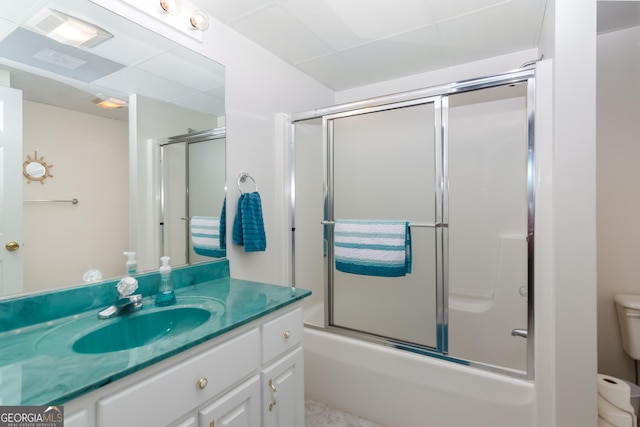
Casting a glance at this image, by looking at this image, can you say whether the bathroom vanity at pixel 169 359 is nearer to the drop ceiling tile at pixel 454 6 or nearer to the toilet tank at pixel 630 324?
the drop ceiling tile at pixel 454 6

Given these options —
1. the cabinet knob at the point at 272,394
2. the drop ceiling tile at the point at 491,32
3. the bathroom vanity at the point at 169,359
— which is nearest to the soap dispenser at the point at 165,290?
the bathroom vanity at the point at 169,359

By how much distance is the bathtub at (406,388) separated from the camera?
4.83 feet

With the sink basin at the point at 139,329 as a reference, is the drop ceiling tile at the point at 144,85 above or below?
above

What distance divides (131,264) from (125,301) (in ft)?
0.74

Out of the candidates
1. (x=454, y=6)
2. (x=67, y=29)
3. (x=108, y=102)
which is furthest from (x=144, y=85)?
(x=454, y=6)

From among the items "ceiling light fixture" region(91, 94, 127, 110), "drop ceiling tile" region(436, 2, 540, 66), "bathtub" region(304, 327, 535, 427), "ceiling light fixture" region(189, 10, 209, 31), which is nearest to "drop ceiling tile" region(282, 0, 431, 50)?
"drop ceiling tile" region(436, 2, 540, 66)

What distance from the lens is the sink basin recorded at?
0.97 metres

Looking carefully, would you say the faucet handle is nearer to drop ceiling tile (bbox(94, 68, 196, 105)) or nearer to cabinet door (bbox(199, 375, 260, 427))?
cabinet door (bbox(199, 375, 260, 427))

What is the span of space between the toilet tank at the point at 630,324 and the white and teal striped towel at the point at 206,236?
7.43 feet

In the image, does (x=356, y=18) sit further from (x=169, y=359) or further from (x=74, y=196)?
(x=169, y=359)

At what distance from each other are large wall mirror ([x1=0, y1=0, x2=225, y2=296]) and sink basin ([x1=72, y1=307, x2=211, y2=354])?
0.83 feet

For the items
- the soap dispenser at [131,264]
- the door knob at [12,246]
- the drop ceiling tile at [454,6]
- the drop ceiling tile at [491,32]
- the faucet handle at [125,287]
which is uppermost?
the drop ceiling tile at [491,32]

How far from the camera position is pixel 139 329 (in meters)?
→ 1.12

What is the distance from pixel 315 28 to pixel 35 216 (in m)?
1.59
